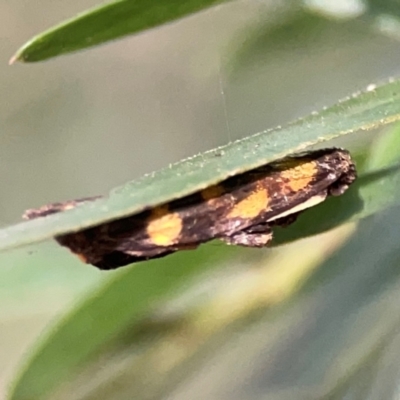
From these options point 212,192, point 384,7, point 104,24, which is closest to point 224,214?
point 212,192

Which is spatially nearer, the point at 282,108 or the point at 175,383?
the point at 175,383

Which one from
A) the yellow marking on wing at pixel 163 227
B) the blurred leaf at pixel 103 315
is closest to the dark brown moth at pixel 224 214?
the yellow marking on wing at pixel 163 227

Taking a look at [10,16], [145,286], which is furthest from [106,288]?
[10,16]

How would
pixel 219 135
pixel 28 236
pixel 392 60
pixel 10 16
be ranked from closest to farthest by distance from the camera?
pixel 28 236 < pixel 392 60 < pixel 219 135 < pixel 10 16

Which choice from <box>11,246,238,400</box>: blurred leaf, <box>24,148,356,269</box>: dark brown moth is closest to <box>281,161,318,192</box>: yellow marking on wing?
<box>24,148,356,269</box>: dark brown moth

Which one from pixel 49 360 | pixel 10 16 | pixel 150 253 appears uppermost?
pixel 10 16

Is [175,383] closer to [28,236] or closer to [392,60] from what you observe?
[28,236]
